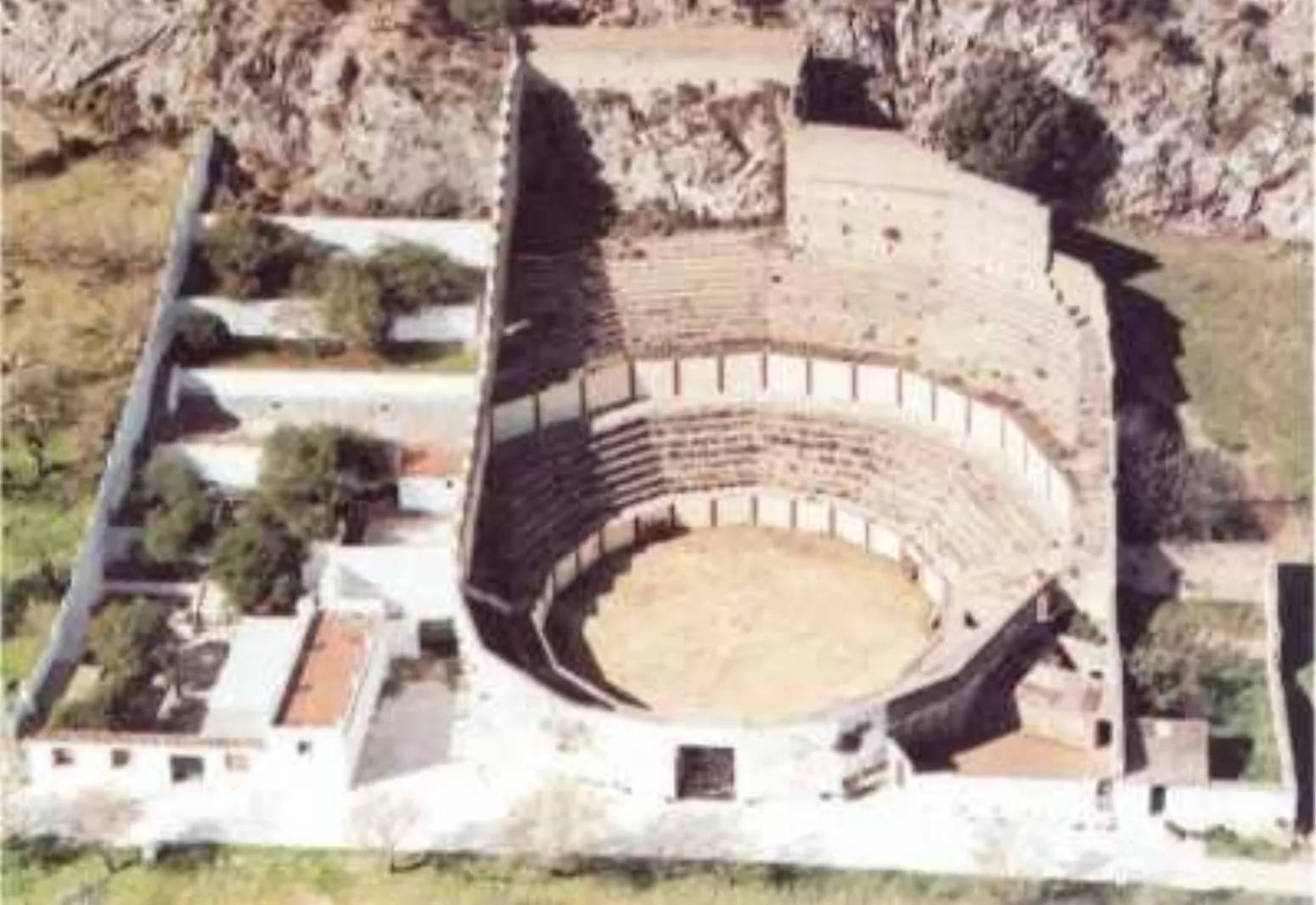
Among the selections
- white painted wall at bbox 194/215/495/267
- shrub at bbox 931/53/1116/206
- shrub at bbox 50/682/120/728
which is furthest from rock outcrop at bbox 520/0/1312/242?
shrub at bbox 50/682/120/728

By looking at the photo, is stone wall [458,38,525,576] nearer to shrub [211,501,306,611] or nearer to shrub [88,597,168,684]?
shrub [211,501,306,611]

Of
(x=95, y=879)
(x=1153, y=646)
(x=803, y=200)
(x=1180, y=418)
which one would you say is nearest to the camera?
(x=95, y=879)

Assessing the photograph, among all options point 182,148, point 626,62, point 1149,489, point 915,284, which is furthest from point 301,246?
point 1149,489

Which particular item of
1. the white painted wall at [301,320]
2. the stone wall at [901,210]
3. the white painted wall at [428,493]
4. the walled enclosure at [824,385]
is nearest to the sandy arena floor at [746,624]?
the walled enclosure at [824,385]

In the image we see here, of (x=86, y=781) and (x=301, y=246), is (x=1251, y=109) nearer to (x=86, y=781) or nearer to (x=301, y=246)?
(x=301, y=246)

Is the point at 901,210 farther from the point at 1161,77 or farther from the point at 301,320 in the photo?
the point at 301,320

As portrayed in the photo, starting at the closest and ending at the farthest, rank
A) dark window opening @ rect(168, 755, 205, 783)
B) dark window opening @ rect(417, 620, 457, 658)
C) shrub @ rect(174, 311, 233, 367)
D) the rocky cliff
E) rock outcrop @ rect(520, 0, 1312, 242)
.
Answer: dark window opening @ rect(168, 755, 205, 783), dark window opening @ rect(417, 620, 457, 658), shrub @ rect(174, 311, 233, 367), rock outcrop @ rect(520, 0, 1312, 242), the rocky cliff

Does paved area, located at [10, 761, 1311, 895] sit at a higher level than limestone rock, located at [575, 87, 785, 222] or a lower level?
lower
